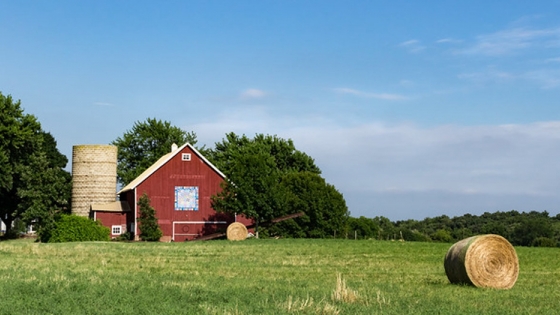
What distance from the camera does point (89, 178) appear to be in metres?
65.7

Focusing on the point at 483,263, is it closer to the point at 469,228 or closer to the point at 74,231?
the point at 74,231

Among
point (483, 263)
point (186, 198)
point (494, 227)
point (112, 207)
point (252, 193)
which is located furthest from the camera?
point (494, 227)

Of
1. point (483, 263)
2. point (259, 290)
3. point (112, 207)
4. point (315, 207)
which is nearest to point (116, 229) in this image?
point (112, 207)

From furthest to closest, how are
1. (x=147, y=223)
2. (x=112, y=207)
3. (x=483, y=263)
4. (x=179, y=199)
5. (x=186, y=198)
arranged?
(x=112, y=207) → (x=186, y=198) → (x=179, y=199) → (x=147, y=223) → (x=483, y=263)

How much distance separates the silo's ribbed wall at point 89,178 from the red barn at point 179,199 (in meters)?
3.13

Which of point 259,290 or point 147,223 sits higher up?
point 147,223

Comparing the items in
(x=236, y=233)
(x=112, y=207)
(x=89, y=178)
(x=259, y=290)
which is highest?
(x=89, y=178)

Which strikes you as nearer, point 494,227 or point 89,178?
point 89,178

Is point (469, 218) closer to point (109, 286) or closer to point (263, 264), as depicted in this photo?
point (263, 264)

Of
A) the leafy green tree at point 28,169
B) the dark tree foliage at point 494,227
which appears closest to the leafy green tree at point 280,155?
the dark tree foliage at point 494,227

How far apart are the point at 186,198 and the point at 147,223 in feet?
13.2

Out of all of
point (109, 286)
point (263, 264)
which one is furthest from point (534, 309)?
point (263, 264)

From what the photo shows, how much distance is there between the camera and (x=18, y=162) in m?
62.9

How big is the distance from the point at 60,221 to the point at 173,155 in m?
10.3
